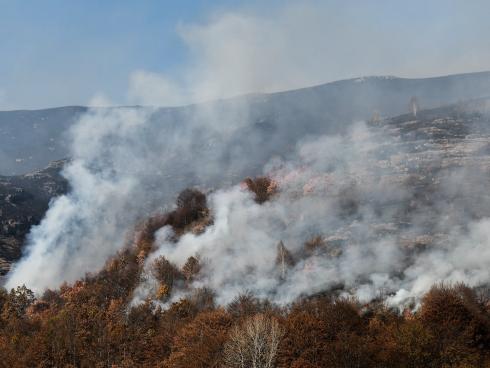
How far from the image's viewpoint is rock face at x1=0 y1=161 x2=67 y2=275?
102 meters

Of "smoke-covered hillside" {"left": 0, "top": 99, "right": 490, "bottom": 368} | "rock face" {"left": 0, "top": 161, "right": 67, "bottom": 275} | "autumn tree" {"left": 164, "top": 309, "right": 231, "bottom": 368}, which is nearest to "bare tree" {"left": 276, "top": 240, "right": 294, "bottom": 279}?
"smoke-covered hillside" {"left": 0, "top": 99, "right": 490, "bottom": 368}

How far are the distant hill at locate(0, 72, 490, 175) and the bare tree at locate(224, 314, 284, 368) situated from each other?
407 feet

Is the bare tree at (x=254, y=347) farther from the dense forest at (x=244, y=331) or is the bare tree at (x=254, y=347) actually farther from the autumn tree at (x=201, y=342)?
the autumn tree at (x=201, y=342)

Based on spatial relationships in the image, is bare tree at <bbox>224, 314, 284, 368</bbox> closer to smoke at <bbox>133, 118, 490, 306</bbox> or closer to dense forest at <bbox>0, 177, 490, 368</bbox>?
dense forest at <bbox>0, 177, 490, 368</bbox>

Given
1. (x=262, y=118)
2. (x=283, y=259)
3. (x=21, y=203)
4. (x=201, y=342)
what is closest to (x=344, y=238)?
(x=283, y=259)

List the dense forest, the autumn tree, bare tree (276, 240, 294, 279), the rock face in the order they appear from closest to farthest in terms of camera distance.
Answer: the dense forest
the autumn tree
bare tree (276, 240, 294, 279)
the rock face

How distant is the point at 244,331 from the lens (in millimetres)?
33469

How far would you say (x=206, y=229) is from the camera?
79250 millimetres

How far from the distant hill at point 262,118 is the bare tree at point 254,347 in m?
124

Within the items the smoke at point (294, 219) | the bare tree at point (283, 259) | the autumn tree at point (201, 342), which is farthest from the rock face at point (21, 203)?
the autumn tree at point (201, 342)

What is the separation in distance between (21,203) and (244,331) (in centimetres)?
10003

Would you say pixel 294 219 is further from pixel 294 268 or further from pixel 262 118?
pixel 262 118

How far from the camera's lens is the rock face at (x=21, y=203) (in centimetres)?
10244

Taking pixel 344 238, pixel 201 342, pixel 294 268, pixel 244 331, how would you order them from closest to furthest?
pixel 244 331 → pixel 201 342 → pixel 294 268 → pixel 344 238
